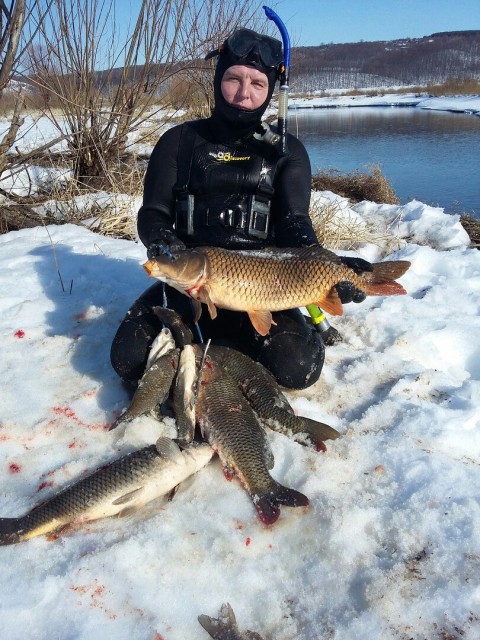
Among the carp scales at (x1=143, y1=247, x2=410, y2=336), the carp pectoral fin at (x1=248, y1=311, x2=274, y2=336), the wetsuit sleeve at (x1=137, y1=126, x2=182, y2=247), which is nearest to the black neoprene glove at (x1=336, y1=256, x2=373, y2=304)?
the carp scales at (x1=143, y1=247, x2=410, y2=336)

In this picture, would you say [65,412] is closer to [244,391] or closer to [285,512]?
[244,391]

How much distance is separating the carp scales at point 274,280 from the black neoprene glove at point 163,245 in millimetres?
114

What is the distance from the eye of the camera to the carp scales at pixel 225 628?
1776mm

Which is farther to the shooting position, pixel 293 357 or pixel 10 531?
pixel 293 357

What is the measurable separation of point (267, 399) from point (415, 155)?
14.2 meters

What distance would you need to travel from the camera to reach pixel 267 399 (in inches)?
113

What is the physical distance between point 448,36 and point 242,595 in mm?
148890

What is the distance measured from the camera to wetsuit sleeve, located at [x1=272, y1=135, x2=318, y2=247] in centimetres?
341

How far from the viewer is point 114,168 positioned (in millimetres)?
7332

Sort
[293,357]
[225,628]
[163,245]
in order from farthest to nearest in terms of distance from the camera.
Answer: [293,357]
[163,245]
[225,628]

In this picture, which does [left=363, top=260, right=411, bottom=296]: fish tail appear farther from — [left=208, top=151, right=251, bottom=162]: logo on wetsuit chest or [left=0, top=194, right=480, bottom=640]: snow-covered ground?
[left=208, top=151, right=251, bottom=162]: logo on wetsuit chest

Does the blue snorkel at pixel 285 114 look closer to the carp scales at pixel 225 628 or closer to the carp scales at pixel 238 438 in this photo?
the carp scales at pixel 238 438

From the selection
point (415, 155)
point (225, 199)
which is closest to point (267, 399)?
point (225, 199)

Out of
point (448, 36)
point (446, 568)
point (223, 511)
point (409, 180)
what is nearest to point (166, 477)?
point (223, 511)
